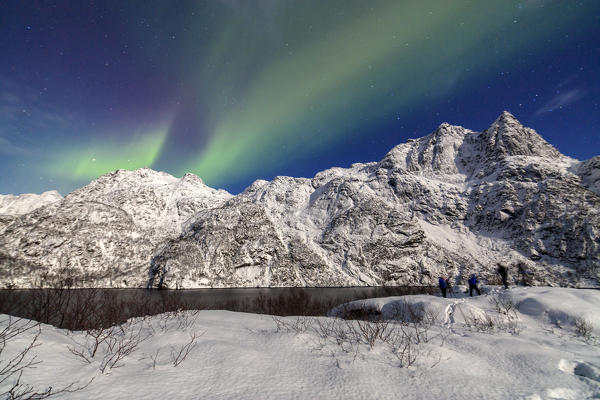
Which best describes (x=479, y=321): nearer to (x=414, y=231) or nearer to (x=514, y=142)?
(x=414, y=231)

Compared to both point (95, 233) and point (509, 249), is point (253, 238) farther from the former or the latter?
point (509, 249)

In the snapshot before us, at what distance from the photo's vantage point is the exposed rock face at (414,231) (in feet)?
285

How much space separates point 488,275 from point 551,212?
41.6 m

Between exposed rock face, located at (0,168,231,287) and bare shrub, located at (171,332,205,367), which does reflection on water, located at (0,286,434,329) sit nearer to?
bare shrub, located at (171,332,205,367)

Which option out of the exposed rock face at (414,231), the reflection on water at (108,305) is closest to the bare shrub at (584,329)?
the reflection on water at (108,305)

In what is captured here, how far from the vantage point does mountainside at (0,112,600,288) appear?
83.1 metres

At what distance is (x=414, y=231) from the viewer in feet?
341

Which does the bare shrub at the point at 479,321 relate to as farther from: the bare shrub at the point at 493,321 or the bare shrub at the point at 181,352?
the bare shrub at the point at 181,352

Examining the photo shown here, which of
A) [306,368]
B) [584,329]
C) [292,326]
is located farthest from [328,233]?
[306,368]

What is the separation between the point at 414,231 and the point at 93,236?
12568 centimetres

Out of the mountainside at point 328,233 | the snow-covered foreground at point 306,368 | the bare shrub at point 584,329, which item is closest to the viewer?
the snow-covered foreground at point 306,368

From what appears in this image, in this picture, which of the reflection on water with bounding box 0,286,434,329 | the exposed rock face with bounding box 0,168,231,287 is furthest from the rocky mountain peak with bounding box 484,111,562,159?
the exposed rock face with bounding box 0,168,231,287

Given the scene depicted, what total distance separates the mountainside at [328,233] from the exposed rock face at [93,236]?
36 cm

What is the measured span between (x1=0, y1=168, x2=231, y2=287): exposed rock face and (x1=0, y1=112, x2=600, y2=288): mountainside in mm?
359
